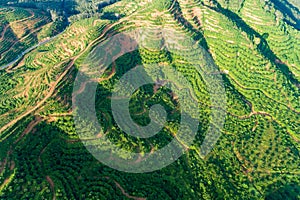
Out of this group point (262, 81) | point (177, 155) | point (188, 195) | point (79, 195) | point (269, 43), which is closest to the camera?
point (79, 195)

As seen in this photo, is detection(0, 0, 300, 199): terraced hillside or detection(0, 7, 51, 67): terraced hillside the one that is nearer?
detection(0, 0, 300, 199): terraced hillside

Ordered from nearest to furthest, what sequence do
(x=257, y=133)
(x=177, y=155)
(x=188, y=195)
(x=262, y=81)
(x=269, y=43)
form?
(x=188, y=195), (x=177, y=155), (x=257, y=133), (x=262, y=81), (x=269, y=43)

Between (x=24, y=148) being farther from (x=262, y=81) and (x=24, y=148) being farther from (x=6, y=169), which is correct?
(x=262, y=81)

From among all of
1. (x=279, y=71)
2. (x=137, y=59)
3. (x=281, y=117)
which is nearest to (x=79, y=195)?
(x=137, y=59)

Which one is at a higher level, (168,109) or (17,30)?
(17,30)

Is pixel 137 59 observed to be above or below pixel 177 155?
above

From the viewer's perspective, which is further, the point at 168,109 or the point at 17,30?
the point at 17,30

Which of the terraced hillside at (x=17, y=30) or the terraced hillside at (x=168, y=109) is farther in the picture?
the terraced hillside at (x=17, y=30)

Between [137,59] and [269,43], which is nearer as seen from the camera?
[137,59]
